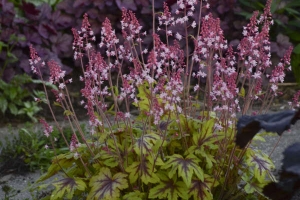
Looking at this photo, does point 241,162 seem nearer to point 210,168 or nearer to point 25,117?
point 210,168

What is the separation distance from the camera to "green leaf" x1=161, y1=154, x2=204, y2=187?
2484mm

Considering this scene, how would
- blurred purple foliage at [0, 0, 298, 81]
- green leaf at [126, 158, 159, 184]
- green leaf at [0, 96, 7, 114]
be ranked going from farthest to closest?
blurred purple foliage at [0, 0, 298, 81] < green leaf at [0, 96, 7, 114] < green leaf at [126, 158, 159, 184]

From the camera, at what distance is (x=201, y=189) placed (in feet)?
8.57

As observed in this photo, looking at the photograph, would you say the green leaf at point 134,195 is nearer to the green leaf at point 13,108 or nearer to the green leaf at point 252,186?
the green leaf at point 252,186

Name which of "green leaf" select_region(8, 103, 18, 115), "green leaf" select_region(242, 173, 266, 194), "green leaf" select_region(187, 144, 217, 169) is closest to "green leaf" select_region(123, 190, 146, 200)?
"green leaf" select_region(187, 144, 217, 169)

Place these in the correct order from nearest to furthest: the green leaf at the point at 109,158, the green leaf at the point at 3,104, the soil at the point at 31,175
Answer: the green leaf at the point at 109,158, the soil at the point at 31,175, the green leaf at the point at 3,104

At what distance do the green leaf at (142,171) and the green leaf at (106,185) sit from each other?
0.04 metres

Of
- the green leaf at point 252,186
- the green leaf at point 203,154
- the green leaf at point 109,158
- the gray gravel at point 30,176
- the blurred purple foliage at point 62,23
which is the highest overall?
the blurred purple foliage at point 62,23

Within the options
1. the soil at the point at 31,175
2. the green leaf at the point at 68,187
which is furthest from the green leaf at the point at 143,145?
the soil at the point at 31,175

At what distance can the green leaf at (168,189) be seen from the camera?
2.59 meters

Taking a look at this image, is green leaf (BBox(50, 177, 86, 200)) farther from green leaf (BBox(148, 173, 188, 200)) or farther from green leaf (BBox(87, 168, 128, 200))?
green leaf (BBox(148, 173, 188, 200))

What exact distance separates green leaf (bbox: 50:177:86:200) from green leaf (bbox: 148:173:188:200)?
0.33 metres

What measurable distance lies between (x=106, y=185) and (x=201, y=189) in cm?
43

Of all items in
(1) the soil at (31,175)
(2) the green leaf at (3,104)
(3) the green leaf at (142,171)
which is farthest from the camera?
(2) the green leaf at (3,104)
